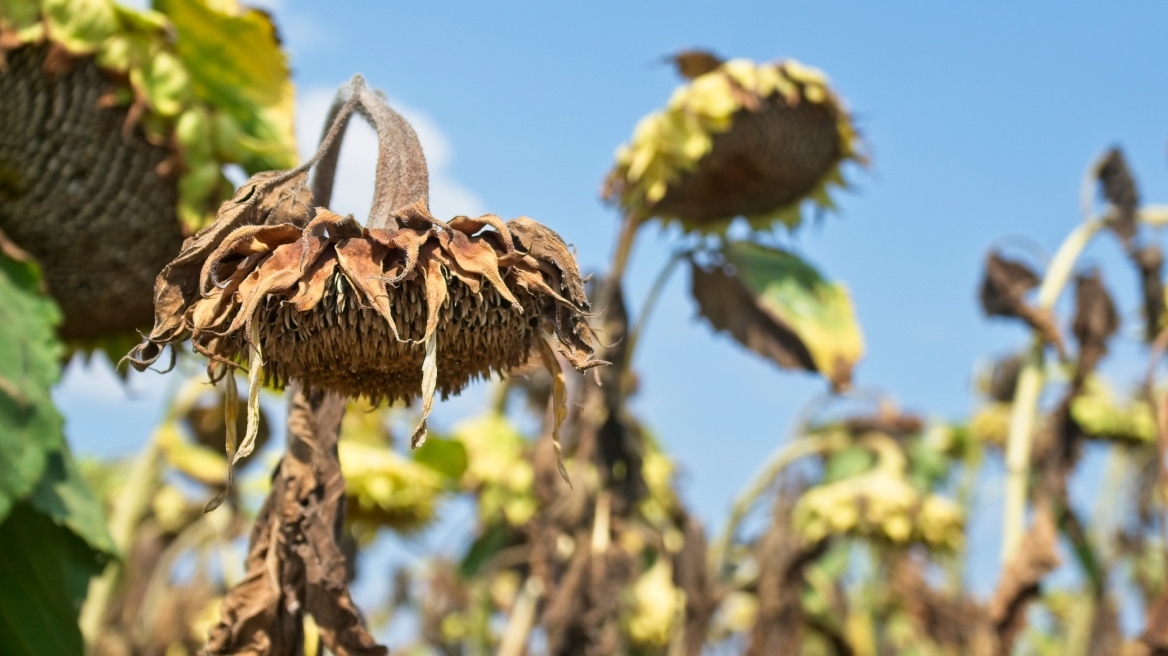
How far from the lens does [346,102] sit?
155cm

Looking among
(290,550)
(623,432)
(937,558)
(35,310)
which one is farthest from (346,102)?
(937,558)

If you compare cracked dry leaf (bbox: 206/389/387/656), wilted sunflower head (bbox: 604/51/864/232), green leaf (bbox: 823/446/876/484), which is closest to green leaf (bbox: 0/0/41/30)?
cracked dry leaf (bbox: 206/389/387/656)

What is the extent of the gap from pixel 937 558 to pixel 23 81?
3444 millimetres

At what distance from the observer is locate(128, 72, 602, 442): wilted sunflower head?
1.26 meters

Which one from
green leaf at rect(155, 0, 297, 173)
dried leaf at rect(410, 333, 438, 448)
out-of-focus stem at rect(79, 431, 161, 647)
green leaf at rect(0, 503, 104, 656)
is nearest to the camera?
dried leaf at rect(410, 333, 438, 448)

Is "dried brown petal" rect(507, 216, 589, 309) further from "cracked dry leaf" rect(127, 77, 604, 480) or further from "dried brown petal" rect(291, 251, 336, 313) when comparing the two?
"dried brown petal" rect(291, 251, 336, 313)

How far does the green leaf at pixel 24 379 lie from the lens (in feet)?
5.82

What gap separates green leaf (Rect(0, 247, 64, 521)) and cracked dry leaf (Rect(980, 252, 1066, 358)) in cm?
288

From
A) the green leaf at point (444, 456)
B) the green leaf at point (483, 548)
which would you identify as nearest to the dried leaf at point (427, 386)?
the green leaf at point (444, 456)

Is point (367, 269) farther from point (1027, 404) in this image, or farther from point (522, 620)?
point (1027, 404)

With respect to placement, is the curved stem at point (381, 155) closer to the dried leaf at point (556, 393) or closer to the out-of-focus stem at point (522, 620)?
the dried leaf at point (556, 393)

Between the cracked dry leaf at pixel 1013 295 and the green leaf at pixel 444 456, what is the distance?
172 centimetres

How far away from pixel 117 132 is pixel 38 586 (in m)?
0.76

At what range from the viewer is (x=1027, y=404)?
393 centimetres
